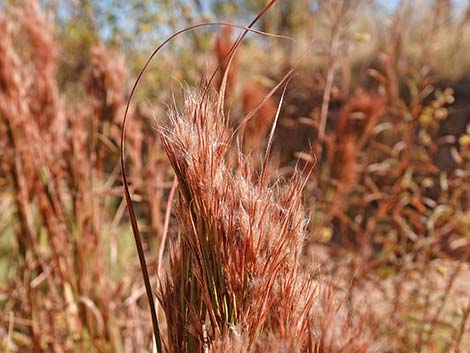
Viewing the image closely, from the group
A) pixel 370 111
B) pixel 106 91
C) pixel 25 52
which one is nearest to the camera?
pixel 106 91

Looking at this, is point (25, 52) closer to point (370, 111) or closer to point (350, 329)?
point (370, 111)

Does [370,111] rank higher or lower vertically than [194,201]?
lower

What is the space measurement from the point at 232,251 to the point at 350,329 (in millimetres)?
162

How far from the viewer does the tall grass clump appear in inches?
24.2

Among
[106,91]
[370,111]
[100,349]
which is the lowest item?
[100,349]

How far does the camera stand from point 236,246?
0.62 m

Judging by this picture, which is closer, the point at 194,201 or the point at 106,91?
the point at 194,201

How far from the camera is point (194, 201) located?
2.07ft

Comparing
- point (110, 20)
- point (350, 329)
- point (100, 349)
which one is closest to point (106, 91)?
point (100, 349)

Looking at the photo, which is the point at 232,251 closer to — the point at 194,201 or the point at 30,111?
Result: the point at 194,201

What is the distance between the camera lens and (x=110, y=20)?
147 inches

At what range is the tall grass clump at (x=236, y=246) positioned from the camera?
0.61 metres

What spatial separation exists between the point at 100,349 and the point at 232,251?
1.04 meters

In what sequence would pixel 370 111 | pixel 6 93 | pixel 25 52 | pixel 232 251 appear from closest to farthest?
1. pixel 232 251
2. pixel 6 93
3. pixel 370 111
4. pixel 25 52
